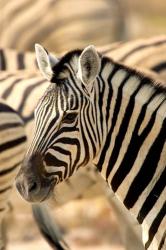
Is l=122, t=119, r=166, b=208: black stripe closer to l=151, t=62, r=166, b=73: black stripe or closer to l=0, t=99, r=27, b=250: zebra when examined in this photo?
l=0, t=99, r=27, b=250: zebra

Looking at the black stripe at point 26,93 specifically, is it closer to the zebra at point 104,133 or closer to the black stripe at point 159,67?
the black stripe at point 159,67

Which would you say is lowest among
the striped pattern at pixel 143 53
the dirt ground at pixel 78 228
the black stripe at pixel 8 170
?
the dirt ground at pixel 78 228

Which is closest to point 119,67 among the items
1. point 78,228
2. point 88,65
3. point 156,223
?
point 88,65

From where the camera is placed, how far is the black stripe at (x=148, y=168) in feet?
14.3

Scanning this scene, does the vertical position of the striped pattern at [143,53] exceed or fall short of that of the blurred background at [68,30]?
it exceeds it

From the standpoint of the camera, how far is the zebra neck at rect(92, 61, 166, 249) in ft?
14.3

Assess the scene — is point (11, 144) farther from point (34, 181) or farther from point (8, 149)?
point (34, 181)

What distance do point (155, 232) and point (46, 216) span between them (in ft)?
7.73

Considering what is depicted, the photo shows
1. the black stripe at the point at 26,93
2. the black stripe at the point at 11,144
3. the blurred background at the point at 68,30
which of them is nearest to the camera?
the black stripe at the point at 11,144

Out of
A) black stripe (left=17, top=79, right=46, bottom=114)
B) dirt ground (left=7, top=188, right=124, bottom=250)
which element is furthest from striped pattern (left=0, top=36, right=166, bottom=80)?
dirt ground (left=7, top=188, right=124, bottom=250)

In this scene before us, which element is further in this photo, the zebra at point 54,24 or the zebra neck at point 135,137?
the zebra at point 54,24

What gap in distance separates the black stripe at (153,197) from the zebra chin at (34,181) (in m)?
0.44

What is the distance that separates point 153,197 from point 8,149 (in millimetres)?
1588

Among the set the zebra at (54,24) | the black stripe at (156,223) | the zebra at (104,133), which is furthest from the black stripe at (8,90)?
the zebra at (54,24)
